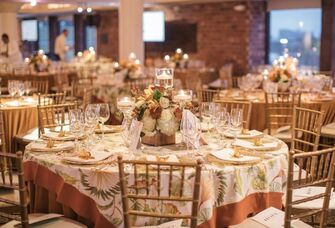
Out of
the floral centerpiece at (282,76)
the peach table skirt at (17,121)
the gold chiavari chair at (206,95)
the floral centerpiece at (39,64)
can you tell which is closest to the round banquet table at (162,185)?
the peach table skirt at (17,121)

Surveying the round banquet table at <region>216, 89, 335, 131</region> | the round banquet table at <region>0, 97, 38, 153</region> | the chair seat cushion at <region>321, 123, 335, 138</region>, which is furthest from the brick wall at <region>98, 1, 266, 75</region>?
the round banquet table at <region>0, 97, 38, 153</region>

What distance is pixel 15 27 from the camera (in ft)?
51.1

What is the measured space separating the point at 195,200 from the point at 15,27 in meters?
13.9

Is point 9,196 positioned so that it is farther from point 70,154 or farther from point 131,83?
point 131,83

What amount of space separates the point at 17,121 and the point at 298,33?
839cm

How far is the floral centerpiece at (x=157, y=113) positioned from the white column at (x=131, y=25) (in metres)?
6.46

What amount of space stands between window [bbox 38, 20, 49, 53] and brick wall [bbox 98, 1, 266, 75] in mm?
7472

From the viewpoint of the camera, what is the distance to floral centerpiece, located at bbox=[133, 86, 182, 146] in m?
3.62

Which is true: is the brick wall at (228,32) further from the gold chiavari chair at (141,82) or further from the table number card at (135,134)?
the table number card at (135,134)

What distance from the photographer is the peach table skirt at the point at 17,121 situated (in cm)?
625

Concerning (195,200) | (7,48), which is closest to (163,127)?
(195,200)

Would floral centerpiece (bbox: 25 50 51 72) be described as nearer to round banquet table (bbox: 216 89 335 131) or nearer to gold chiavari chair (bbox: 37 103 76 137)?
round banquet table (bbox: 216 89 335 131)

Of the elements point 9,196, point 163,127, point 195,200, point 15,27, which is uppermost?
point 15,27

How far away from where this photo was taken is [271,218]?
3307 millimetres
